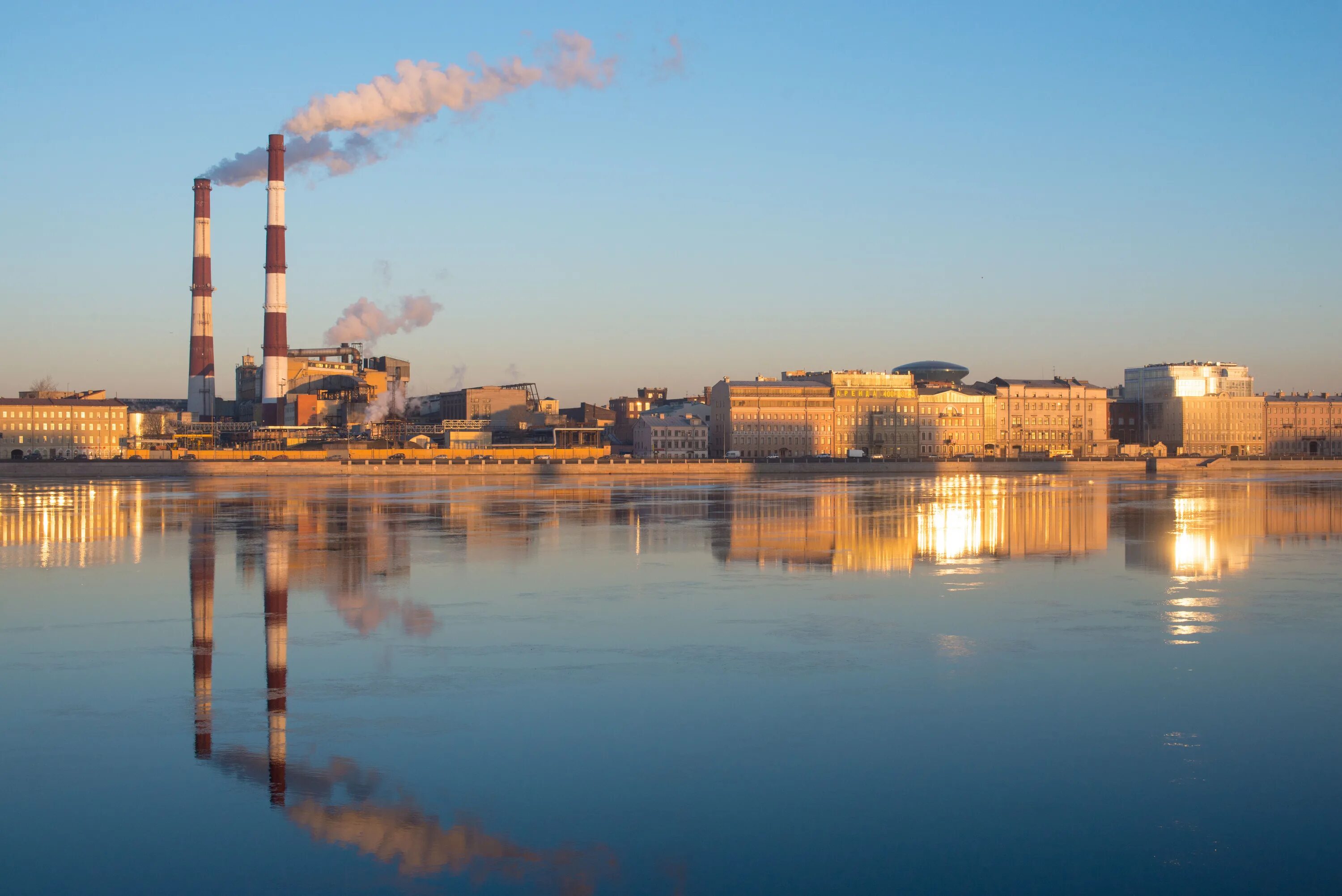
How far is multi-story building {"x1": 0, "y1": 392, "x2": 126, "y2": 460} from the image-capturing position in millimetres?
95500

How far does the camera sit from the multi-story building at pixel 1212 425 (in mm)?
120000

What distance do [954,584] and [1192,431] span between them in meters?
113

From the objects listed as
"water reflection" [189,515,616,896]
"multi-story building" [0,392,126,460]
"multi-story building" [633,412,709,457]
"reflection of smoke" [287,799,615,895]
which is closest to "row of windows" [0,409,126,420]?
"multi-story building" [0,392,126,460]

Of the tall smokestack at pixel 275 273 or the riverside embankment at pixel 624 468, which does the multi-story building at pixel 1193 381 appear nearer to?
the riverside embankment at pixel 624 468


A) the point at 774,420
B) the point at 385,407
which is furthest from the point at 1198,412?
the point at 385,407

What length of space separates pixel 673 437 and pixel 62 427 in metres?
49.6

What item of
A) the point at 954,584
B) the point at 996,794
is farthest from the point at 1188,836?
the point at 954,584

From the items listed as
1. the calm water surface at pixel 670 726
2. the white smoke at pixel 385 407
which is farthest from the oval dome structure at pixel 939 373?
the calm water surface at pixel 670 726

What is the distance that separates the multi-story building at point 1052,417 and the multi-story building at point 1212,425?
738 cm

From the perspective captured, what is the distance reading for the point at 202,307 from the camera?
90.3 metres

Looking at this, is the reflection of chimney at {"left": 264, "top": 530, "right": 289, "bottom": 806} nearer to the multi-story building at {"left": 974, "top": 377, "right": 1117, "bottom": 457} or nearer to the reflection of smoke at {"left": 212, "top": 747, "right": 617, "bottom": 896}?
the reflection of smoke at {"left": 212, "top": 747, "right": 617, "bottom": 896}

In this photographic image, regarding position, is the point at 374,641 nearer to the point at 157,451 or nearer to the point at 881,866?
the point at 881,866

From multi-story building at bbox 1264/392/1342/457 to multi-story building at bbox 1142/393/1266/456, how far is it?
137 cm

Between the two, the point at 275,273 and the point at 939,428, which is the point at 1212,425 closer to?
the point at 939,428
